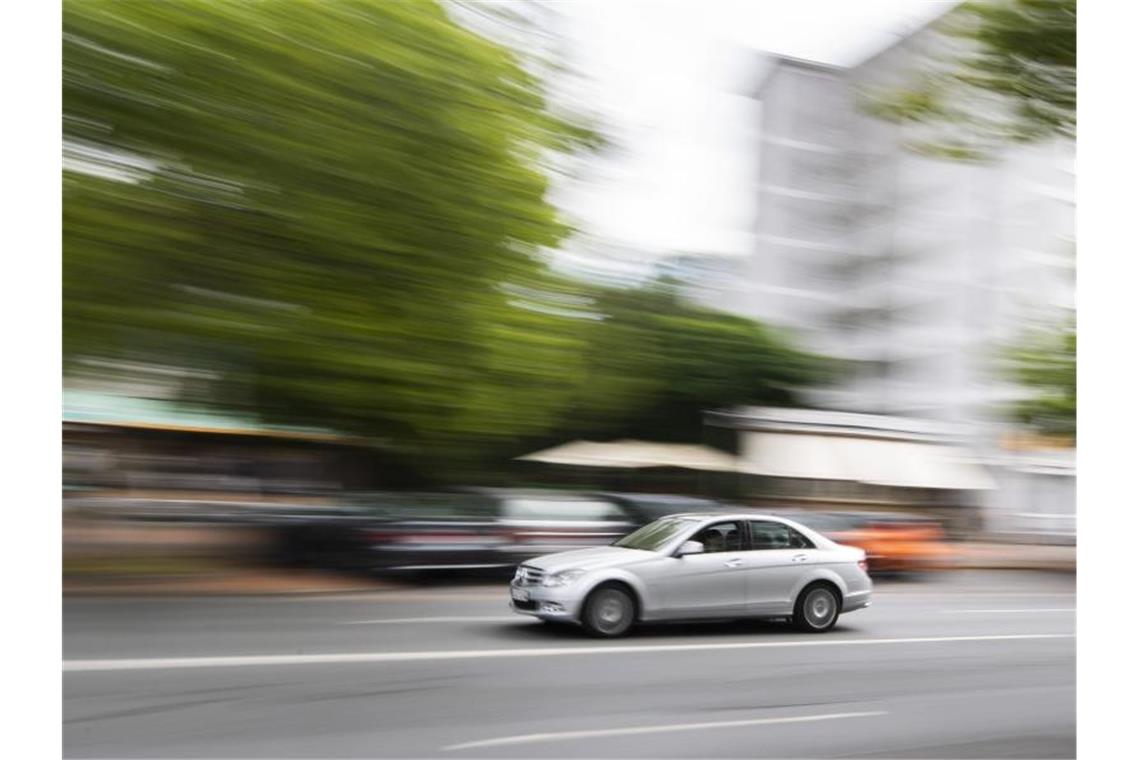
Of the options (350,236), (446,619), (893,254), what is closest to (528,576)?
(446,619)

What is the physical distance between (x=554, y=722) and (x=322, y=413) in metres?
2.11

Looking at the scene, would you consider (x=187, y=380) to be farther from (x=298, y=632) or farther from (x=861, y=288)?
(x=861, y=288)

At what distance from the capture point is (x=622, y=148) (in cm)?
539

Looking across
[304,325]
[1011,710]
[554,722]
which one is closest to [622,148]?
[304,325]

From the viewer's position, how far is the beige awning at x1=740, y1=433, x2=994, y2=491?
5.47 metres

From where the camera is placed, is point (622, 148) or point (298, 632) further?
point (622, 148)

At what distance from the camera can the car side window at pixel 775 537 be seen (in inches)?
221

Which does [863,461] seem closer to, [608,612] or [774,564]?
[774,564]

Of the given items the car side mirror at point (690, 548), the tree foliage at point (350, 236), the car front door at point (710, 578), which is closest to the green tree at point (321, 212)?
the tree foliage at point (350, 236)

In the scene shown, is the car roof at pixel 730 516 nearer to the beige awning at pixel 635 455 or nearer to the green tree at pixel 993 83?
the beige awning at pixel 635 455

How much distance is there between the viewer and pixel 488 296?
5.11 meters

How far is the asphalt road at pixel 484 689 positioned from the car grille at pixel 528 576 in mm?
150

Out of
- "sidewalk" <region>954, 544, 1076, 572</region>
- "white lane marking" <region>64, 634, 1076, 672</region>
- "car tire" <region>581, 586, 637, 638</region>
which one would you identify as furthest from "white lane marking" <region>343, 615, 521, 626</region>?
"sidewalk" <region>954, 544, 1076, 572</region>

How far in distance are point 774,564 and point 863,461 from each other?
2.88 ft
